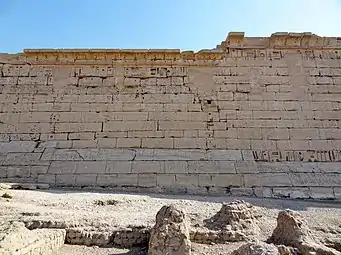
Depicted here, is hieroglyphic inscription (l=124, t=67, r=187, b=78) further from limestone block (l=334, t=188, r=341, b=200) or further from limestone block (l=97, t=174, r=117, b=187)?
limestone block (l=334, t=188, r=341, b=200)

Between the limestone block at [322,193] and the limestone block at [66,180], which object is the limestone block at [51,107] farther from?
the limestone block at [322,193]

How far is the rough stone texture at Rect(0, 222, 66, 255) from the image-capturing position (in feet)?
10.9

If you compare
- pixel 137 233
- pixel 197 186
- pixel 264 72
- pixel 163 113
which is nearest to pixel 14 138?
pixel 163 113

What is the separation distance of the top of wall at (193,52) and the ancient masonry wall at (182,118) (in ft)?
0.10

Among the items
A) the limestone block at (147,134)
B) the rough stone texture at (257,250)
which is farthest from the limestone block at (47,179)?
the rough stone texture at (257,250)

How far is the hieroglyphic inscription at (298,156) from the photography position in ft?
30.0

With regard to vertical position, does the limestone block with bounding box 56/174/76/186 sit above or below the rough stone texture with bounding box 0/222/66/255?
above

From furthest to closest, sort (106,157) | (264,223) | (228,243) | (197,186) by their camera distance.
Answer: (106,157), (197,186), (264,223), (228,243)

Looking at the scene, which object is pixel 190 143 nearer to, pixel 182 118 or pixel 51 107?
pixel 182 118

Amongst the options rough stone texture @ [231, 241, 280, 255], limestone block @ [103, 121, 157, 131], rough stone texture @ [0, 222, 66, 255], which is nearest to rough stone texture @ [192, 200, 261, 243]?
rough stone texture @ [231, 241, 280, 255]

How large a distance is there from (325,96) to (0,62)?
30.7 feet

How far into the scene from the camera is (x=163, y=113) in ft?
32.2

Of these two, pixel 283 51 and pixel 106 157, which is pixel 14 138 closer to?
pixel 106 157

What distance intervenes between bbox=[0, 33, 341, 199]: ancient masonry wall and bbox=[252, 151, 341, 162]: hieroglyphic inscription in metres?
0.03
